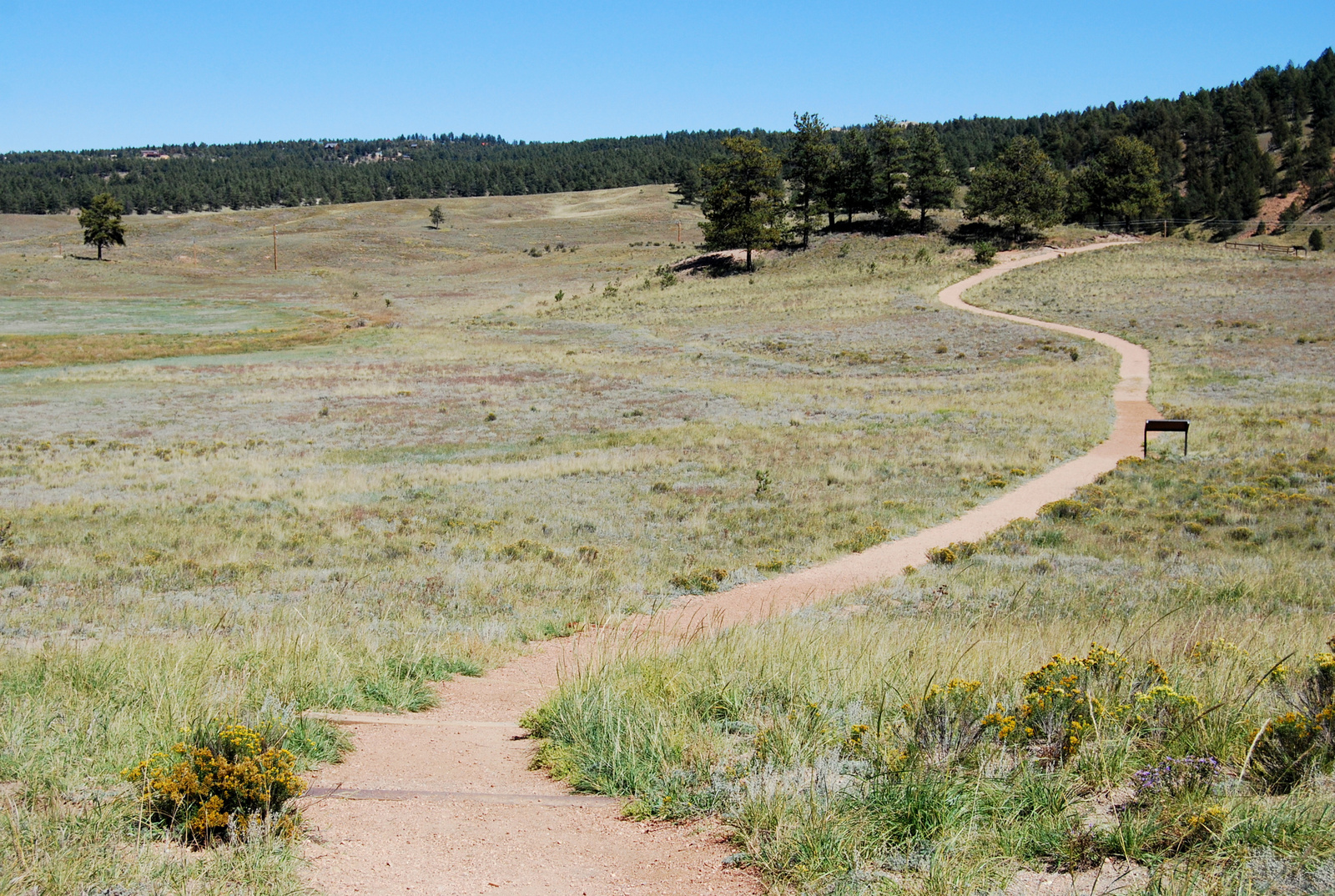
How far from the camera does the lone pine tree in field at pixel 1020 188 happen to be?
77062mm

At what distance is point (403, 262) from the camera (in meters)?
116

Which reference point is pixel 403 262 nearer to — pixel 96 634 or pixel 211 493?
pixel 211 493

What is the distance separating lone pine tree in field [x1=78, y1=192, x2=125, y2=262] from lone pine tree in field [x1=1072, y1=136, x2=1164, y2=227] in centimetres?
11275

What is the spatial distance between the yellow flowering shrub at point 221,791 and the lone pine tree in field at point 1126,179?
9591 cm

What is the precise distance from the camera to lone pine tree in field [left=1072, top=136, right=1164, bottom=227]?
279ft

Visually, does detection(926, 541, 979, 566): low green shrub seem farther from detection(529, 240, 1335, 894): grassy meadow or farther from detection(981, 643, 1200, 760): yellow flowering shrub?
detection(981, 643, 1200, 760): yellow flowering shrub

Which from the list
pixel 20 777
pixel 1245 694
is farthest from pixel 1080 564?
pixel 20 777

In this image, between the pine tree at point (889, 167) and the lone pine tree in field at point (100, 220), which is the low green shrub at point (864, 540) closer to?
the pine tree at point (889, 167)

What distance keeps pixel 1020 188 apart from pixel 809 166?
63.0ft

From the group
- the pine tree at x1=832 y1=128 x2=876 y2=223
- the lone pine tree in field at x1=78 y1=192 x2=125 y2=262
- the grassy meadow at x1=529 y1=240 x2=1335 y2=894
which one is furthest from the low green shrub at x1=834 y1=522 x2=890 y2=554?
the lone pine tree in field at x1=78 y1=192 x2=125 y2=262

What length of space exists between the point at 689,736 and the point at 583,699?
2.96 feet

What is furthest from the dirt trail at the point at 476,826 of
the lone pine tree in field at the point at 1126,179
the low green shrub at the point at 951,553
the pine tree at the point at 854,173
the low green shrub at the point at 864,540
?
the lone pine tree in field at the point at 1126,179

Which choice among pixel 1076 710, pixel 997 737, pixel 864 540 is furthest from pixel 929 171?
pixel 997 737

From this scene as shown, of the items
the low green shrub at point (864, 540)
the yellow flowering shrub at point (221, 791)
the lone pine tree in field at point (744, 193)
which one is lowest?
the low green shrub at point (864, 540)
